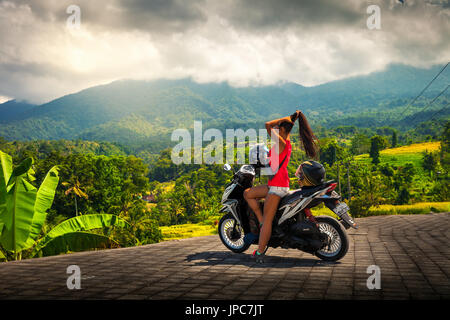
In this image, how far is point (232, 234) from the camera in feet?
19.0

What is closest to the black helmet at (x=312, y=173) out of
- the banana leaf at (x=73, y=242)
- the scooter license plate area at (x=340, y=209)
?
the scooter license plate area at (x=340, y=209)

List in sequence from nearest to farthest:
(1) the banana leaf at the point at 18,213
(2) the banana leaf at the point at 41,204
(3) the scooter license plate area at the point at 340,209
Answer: (3) the scooter license plate area at the point at 340,209
(1) the banana leaf at the point at 18,213
(2) the banana leaf at the point at 41,204

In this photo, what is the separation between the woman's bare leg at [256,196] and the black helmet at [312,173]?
553mm

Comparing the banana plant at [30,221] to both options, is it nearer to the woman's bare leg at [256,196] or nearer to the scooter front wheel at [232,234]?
the scooter front wheel at [232,234]

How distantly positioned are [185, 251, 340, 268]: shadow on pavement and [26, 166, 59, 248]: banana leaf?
11.9 ft

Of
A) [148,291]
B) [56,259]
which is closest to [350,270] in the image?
[148,291]

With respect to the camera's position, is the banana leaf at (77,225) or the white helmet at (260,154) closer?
the white helmet at (260,154)

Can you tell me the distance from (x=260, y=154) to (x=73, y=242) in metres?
4.59

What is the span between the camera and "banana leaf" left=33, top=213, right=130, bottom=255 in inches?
292

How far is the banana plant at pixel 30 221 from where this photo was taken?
677cm

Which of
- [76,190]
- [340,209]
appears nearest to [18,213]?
[340,209]
